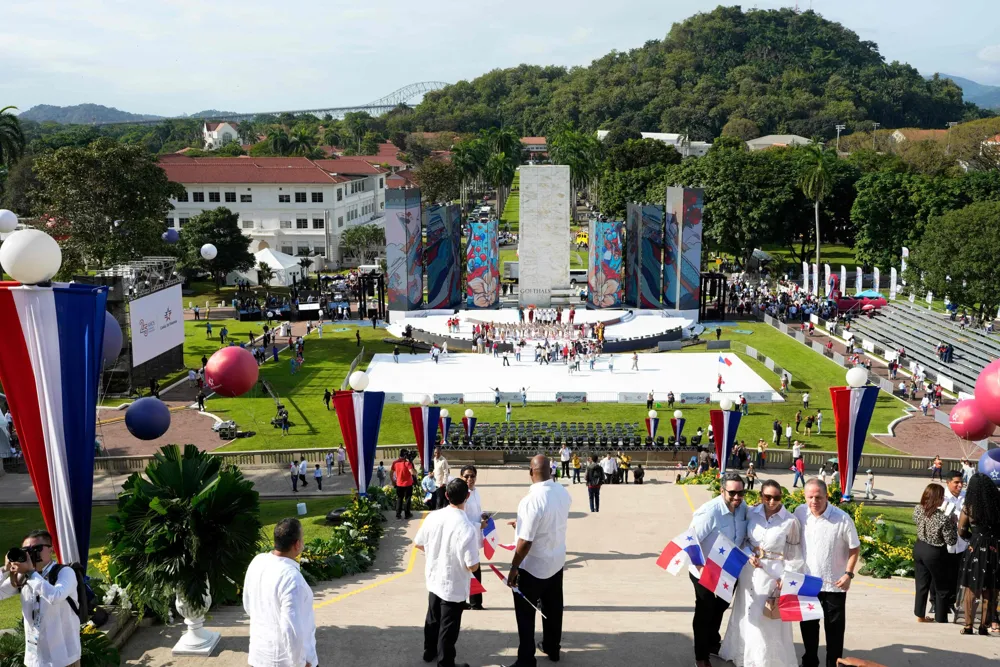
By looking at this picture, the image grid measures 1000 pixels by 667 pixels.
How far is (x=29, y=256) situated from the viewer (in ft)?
34.8

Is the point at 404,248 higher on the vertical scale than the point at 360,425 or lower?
higher

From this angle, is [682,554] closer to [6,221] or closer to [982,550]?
[982,550]

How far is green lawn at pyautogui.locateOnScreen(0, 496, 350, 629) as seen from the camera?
1973 centimetres

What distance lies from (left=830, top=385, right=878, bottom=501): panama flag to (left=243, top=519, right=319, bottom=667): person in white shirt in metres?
13.6

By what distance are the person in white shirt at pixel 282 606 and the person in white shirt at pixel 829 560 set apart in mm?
4653

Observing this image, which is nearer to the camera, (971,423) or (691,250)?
(971,423)

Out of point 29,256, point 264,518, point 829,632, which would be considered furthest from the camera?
point 264,518

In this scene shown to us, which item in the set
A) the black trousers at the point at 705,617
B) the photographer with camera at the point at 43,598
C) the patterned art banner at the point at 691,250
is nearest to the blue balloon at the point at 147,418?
the photographer with camera at the point at 43,598

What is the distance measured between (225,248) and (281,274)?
4867 millimetres

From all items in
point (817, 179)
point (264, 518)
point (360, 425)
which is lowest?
point (264, 518)

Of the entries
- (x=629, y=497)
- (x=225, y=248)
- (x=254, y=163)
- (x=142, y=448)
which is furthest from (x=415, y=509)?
(x=254, y=163)

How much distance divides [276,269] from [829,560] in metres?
62.1

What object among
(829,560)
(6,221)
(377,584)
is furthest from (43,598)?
(6,221)

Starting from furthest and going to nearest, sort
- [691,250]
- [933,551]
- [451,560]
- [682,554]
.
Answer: [691,250] < [933,551] < [682,554] < [451,560]
